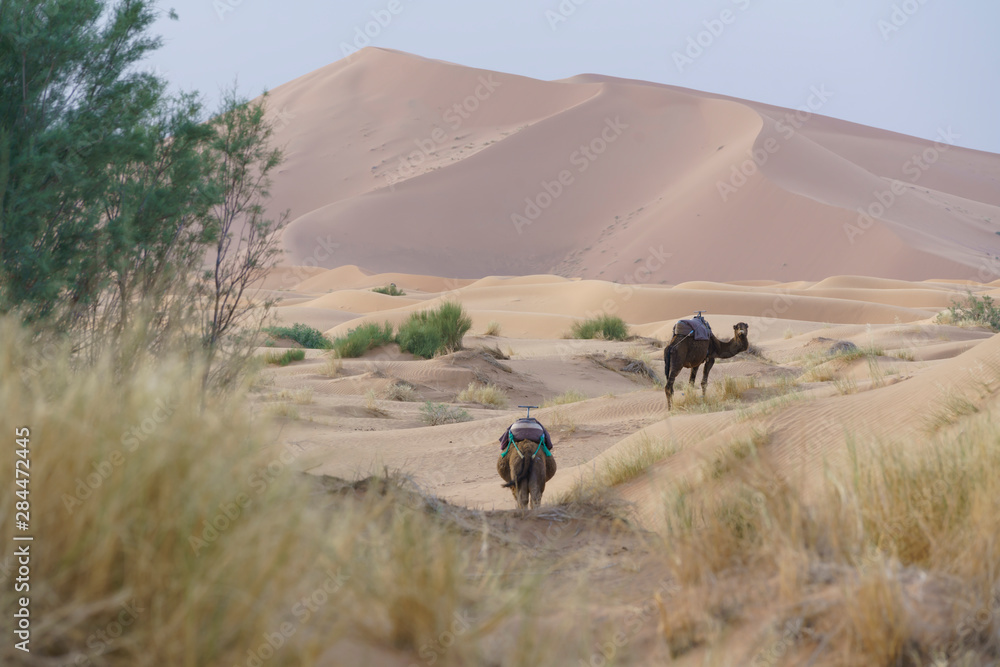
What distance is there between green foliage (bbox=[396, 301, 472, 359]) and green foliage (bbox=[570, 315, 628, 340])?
716cm

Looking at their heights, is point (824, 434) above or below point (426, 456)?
above

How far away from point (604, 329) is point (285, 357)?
1209 cm

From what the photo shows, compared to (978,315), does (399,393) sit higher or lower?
lower

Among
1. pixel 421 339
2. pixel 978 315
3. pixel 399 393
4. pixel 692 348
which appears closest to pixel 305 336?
pixel 421 339

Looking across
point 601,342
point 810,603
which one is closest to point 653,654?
point 810,603

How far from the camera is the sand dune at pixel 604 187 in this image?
55469 millimetres

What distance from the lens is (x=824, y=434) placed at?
670cm

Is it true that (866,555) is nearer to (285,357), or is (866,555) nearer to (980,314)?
(285,357)

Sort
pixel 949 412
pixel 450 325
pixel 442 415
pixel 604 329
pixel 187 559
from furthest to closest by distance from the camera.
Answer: pixel 604 329 < pixel 450 325 < pixel 442 415 < pixel 949 412 < pixel 187 559

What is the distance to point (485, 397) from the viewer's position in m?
16.0

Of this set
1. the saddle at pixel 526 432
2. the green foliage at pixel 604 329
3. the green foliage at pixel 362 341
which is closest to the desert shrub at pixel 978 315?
the green foliage at pixel 604 329

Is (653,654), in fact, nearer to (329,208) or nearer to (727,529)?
(727,529)

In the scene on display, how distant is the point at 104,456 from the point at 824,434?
6177mm

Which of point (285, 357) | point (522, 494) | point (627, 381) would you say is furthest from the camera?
point (285, 357)
